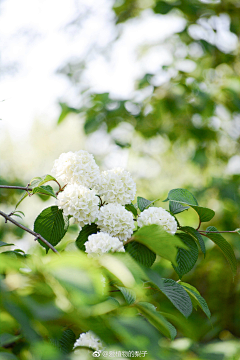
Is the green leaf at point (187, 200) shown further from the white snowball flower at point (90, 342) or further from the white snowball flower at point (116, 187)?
the white snowball flower at point (90, 342)

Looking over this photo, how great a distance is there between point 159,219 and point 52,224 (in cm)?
18

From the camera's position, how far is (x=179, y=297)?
404 mm

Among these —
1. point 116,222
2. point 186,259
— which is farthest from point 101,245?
point 186,259

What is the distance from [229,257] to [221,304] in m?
1.88

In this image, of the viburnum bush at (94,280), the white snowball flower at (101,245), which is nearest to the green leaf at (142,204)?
the viburnum bush at (94,280)

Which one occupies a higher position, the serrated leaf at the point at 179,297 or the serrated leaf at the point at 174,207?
the serrated leaf at the point at 174,207

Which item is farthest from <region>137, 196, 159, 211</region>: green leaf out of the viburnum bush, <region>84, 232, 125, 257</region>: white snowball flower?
<region>84, 232, 125, 257</region>: white snowball flower

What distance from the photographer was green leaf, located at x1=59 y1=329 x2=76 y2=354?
0.37m

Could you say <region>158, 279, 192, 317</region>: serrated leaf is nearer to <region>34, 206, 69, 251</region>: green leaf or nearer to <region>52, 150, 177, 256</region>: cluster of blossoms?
<region>52, 150, 177, 256</region>: cluster of blossoms

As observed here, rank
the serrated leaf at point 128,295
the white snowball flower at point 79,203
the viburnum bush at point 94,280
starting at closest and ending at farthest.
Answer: the viburnum bush at point 94,280 → the serrated leaf at point 128,295 → the white snowball flower at point 79,203

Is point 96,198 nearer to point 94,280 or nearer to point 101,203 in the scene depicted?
point 101,203

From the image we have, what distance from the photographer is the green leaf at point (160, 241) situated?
282 mm

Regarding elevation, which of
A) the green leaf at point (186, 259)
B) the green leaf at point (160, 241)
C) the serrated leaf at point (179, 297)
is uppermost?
the green leaf at point (160, 241)

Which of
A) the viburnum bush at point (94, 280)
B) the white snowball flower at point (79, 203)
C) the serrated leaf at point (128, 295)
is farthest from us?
the white snowball flower at point (79, 203)
